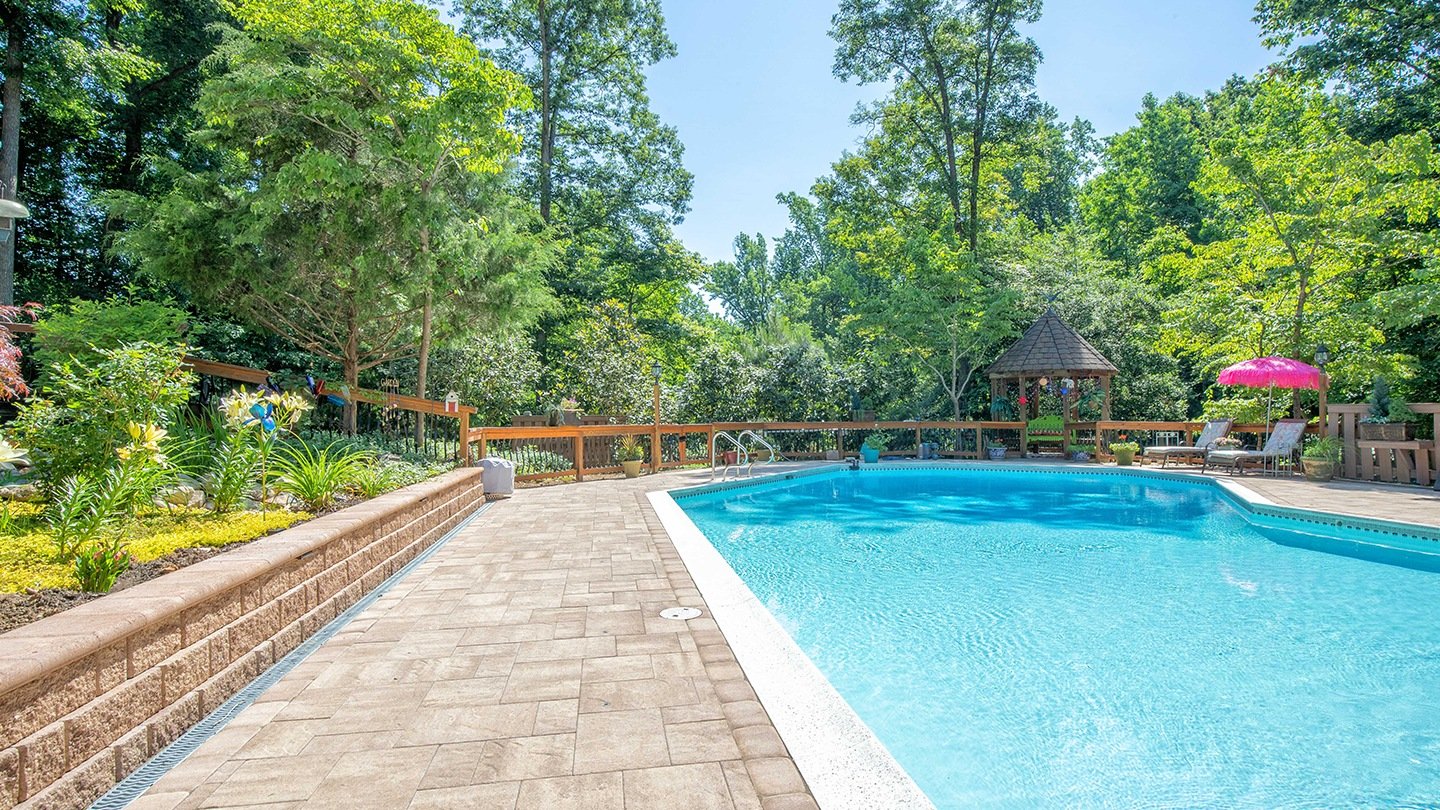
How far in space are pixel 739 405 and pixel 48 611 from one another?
→ 13.3 meters

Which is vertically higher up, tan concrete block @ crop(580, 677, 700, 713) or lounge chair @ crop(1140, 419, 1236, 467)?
lounge chair @ crop(1140, 419, 1236, 467)

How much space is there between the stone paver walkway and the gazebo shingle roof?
13.6 m

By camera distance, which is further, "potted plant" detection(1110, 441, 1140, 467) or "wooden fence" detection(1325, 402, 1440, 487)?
"potted plant" detection(1110, 441, 1140, 467)

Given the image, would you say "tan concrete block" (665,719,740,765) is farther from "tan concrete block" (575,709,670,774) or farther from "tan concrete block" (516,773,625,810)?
"tan concrete block" (516,773,625,810)

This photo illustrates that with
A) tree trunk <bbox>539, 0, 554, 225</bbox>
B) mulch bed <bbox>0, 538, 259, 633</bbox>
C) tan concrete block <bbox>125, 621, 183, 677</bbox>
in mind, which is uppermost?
tree trunk <bbox>539, 0, 554, 225</bbox>

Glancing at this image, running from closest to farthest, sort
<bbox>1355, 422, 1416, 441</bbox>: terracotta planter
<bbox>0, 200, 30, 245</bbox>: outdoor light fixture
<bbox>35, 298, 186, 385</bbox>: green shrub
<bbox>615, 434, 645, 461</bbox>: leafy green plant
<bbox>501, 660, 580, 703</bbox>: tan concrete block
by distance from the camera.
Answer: <bbox>501, 660, 580, 703</bbox>: tan concrete block, <bbox>0, 200, 30, 245</bbox>: outdoor light fixture, <bbox>35, 298, 186, 385</bbox>: green shrub, <bbox>1355, 422, 1416, 441</bbox>: terracotta planter, <bbox>615, 434, 645, 461</bbox>: leafy green plant

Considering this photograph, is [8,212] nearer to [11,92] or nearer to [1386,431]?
[11,92]

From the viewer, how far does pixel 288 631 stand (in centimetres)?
333

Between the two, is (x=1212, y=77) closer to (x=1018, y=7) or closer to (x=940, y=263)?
(x=1018, y=7)

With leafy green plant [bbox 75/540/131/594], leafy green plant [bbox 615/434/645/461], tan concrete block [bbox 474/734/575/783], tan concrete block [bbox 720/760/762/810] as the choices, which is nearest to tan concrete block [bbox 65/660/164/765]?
leafy green plant [bbox 75/540/131/594]

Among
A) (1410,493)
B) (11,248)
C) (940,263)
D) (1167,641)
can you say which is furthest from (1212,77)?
(11,248)

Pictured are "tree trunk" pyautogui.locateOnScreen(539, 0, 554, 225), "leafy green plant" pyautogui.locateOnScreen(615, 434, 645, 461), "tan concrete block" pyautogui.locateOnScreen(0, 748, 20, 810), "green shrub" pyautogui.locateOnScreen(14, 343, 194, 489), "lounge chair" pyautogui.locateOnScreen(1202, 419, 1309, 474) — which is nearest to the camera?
"tan concrete block" pyautogui.locateOnScreen(0, 748, 20, 810)

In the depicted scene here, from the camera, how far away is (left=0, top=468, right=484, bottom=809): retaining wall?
6.01ft

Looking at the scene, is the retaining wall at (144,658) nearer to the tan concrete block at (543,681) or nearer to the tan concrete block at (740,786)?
the tan concrete block at (543,681)
